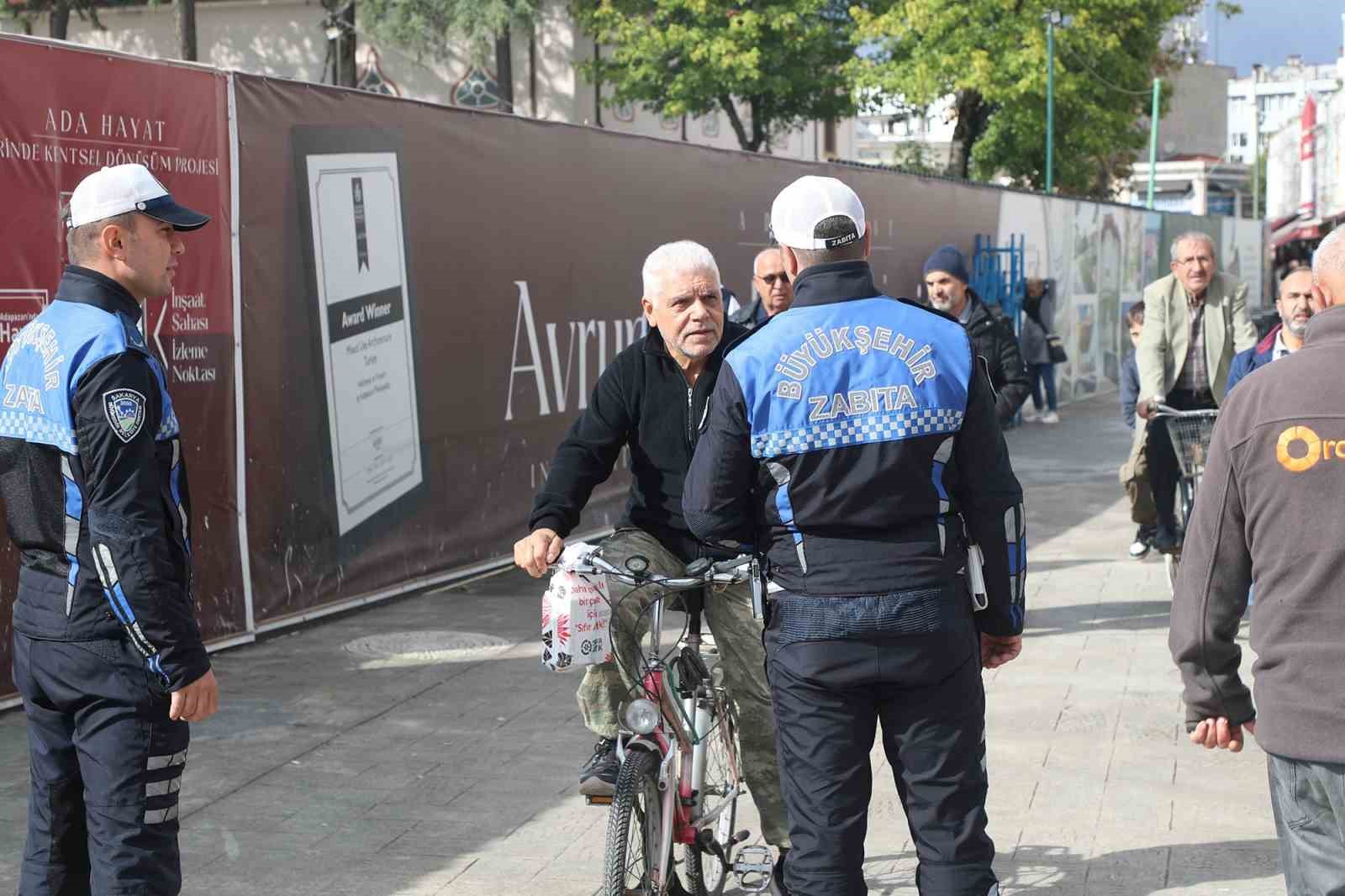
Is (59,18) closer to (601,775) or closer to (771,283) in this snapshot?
(771,283)

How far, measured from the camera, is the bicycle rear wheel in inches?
179

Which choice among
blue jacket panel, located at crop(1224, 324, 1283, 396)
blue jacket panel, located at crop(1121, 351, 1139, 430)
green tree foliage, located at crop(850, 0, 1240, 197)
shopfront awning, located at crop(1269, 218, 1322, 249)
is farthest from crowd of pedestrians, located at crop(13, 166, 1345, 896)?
shopfront awning, located at crop(1269, 218, 1322, 249)

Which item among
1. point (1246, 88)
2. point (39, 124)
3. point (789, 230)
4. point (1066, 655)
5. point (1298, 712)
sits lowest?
point (1066, 655)

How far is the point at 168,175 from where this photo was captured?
752cm

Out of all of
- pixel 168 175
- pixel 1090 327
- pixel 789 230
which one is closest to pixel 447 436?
pixel 168 175

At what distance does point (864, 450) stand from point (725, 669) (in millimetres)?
1301

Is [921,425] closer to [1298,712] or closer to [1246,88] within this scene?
[1298,712]

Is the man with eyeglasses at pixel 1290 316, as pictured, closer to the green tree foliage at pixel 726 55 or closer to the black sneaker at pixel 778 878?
the black sneaker at pixel 778 878

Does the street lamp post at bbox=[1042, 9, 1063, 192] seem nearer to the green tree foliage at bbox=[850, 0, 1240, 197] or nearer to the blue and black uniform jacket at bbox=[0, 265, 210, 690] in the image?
the green tree foliage at bbox=[850, 0, 1240, 197]

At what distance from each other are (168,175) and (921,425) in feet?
16.2

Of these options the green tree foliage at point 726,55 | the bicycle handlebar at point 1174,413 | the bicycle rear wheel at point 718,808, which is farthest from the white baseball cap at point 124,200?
the green tree foliage at point 726,55

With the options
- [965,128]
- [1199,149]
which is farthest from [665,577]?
[1199,149]

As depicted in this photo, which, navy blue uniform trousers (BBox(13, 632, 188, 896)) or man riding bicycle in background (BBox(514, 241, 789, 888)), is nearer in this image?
navy blue uniform trousers (BBox(13, 632, 188, 896))

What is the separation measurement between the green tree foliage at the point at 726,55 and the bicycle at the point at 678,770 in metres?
34.2
